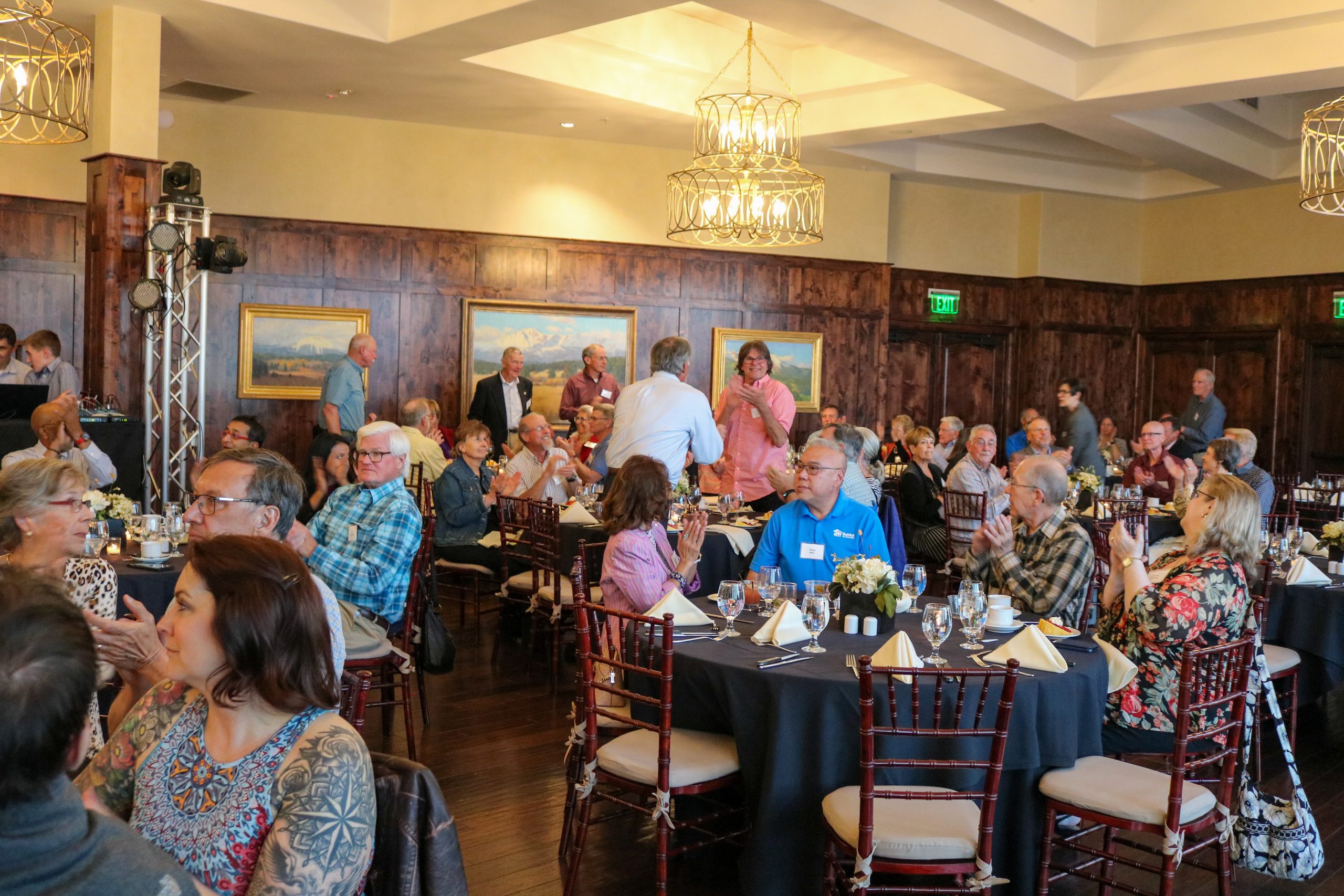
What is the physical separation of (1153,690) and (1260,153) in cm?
1145

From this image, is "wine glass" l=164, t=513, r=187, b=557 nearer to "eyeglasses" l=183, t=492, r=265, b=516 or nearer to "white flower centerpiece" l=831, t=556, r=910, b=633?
"eyeglasses" l=183, t=492, r=265, b=516

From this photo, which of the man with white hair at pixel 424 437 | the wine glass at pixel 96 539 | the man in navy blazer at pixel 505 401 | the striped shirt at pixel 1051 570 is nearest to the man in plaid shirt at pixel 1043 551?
the striped shirt at pixel 1051 570

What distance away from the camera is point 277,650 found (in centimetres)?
206

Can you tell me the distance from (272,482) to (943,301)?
41.0 feet

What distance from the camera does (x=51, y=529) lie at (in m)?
3.75

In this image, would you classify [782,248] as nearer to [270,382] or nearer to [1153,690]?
[270,382]

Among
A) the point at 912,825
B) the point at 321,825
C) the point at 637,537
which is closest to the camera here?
the point at 321,825

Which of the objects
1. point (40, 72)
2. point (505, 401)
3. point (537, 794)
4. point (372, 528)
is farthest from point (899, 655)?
point (505, 401)

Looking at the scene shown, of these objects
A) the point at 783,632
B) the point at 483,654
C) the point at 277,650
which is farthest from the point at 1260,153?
the point at 277,650

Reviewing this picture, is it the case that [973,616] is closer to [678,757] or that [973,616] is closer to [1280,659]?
[678,757]

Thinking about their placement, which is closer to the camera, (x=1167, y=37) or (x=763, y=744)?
(x=763, y=744)

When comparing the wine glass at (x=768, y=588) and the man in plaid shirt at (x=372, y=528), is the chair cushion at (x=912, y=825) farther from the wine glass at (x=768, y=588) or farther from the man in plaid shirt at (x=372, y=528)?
the man in plaid shirt at (x=372, y=528)

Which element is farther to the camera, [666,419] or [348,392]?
[348,392]

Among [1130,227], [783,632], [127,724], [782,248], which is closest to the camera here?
[127,724]
